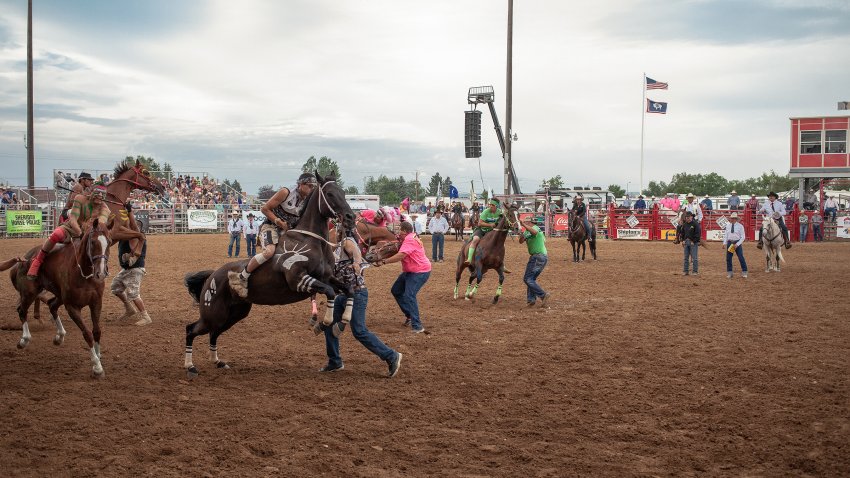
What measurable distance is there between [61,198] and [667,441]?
41026 mm

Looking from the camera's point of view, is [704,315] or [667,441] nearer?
[667,441]

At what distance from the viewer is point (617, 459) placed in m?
5.57

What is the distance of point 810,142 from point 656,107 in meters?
9.85

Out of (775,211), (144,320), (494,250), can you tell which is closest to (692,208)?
(775,211)

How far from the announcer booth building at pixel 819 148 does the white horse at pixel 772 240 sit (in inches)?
893

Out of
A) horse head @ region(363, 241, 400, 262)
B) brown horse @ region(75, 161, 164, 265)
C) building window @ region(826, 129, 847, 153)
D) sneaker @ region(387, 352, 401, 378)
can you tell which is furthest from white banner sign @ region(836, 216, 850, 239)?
brown horse @ region(75, 161, 164, 265)

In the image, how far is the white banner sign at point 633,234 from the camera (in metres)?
36.7

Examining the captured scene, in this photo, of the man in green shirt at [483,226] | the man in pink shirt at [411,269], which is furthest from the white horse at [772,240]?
the man in pink shirt at [411,269]

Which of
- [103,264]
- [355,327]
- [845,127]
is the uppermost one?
[845,127]

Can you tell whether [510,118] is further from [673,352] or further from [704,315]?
[673,352]

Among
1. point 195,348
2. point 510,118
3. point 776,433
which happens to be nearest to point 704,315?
point 776,433

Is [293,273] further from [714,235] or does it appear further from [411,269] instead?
[714,235]

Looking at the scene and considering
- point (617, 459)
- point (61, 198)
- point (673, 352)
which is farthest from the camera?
point (61, 198)

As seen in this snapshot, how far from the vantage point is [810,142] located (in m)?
40.7
